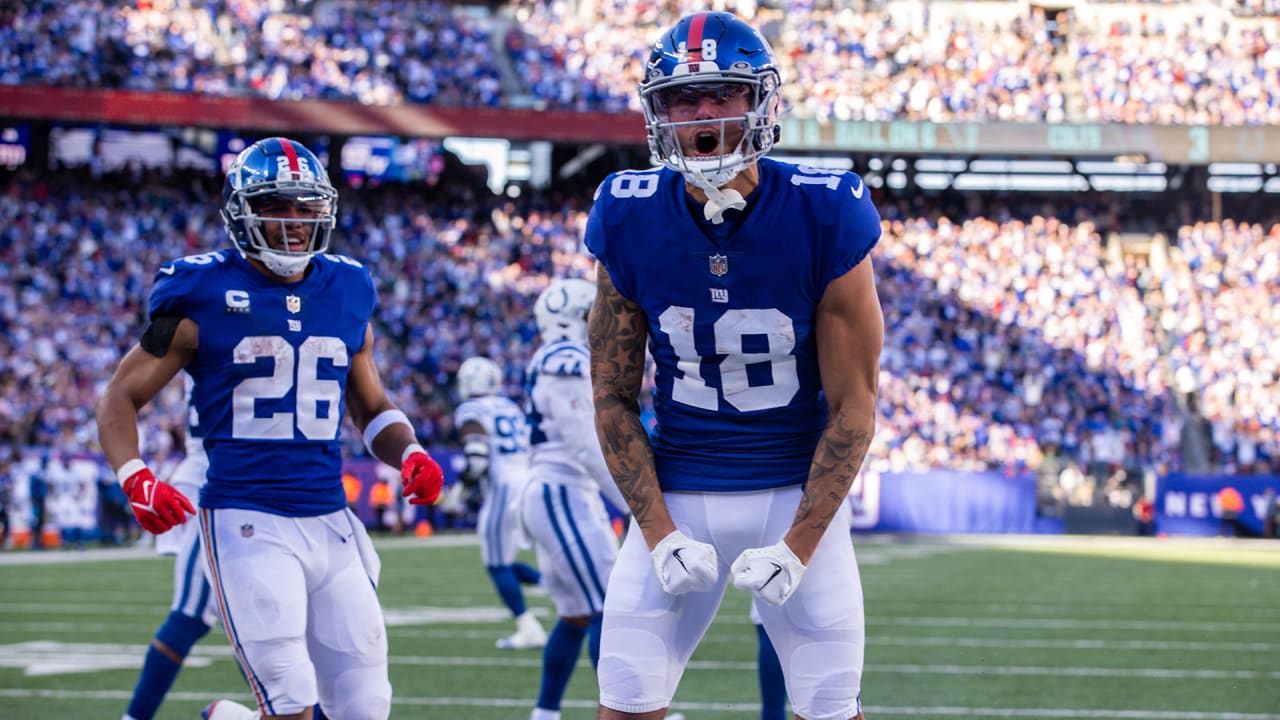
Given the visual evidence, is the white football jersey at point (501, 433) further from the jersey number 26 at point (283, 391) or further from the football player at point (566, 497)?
the jersey number 26 at point (283, 391)

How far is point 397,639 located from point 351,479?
1022 cm

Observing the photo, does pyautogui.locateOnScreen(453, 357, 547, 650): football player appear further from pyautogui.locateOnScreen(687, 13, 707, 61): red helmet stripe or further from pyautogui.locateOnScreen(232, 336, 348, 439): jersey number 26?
pyautogui.locateOnScreen(687, 13, 707, 61): red helmet stripe

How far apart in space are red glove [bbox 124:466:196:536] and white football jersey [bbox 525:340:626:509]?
2.52 metres

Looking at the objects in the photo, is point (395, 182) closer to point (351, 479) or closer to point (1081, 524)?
point (351, 479)

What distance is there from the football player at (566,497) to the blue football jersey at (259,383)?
2019 mm

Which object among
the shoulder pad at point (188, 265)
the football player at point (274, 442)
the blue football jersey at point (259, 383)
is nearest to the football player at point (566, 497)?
the football player at point (274, 442)

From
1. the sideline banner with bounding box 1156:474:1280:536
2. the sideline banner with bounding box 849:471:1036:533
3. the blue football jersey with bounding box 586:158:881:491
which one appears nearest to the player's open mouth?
the blue football jersey with bounding box 586:158:881:491

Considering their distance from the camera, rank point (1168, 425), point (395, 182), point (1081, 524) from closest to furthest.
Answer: point (1081, 524)
point (1168, 425)
point (395, 182)

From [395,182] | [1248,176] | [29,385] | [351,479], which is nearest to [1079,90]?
[1248,176]

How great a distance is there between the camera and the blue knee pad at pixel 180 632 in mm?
5734

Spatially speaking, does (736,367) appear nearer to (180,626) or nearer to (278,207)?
(278,207)

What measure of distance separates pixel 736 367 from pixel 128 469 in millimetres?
1861

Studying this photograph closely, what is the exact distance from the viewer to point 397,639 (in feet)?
29.5

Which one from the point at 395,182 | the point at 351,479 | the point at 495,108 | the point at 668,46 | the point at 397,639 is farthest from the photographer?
the point at 395,182
